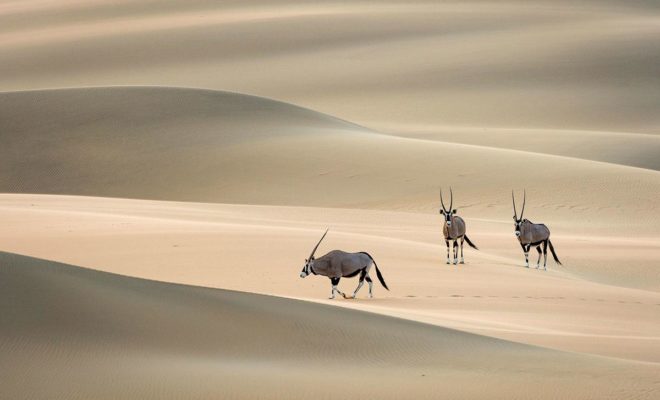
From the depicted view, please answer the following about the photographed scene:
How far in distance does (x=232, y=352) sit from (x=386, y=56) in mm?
71038

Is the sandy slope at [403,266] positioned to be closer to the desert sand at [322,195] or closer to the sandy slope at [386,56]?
the desert sand at [322,195]

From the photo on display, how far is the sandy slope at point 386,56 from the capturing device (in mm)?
70094

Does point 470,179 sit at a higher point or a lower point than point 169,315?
higher

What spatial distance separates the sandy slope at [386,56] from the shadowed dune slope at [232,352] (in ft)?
166

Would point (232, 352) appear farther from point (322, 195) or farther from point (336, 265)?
point (322, 195)

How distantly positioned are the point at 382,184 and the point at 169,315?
28.4m

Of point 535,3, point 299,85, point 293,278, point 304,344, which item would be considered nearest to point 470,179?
point 293,278

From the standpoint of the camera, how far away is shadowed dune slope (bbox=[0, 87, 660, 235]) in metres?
38.0

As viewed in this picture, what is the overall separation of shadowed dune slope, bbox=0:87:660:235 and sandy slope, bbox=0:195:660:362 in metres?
8.97

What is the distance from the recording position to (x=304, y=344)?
11695 mm

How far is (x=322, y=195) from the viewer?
39312mm

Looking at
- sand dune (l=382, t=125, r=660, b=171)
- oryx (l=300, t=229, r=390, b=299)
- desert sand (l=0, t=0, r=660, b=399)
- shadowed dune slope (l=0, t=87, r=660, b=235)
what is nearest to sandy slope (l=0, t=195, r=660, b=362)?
desert sand (l=0, t=0, r=660, b=399)

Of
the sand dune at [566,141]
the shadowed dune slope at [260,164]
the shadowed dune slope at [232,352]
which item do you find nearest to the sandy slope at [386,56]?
the sand dune at [566,141]

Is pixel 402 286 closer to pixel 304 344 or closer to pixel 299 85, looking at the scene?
pixel 304 344
